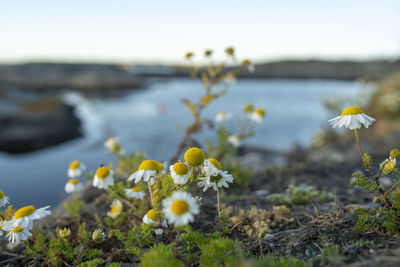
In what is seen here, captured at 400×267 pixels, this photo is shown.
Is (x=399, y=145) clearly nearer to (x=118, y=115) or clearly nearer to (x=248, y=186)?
(x=248, y=186)

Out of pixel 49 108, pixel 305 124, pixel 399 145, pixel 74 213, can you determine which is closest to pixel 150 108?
pixel 49 108

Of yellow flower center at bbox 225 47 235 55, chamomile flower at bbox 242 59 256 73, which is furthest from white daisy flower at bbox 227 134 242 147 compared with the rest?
yellow flower center at bbox 225 47 235 55

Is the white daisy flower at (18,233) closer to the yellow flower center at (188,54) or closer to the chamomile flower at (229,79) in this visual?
the yellow flower center at (188,54)

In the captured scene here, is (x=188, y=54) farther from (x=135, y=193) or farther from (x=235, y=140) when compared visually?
(x=135, y=193)

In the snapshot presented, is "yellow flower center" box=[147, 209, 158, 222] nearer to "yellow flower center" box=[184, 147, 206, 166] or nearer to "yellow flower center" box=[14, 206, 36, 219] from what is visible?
"yellow flower center" box=[184, 147, 206, 166]

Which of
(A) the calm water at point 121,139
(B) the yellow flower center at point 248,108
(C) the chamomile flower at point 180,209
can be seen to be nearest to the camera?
(C) the chamomile flower at point 180,209

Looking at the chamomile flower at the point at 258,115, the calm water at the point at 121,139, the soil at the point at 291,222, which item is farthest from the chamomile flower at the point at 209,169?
the calm water at the point at 121,139

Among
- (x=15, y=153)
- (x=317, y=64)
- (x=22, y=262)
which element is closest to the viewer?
(x=22, y=262)

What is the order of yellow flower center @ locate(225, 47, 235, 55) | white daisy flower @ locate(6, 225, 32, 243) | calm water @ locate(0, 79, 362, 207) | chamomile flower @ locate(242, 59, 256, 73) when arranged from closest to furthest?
white daisy flower @ locate(6, 225, 32, 243) → yellow flower center @ locate(225, 47, 235, 55) → chamomile flower @ locate(242, 59, 256, 73) → calm water @ locate(0, 79, 362, 207)
